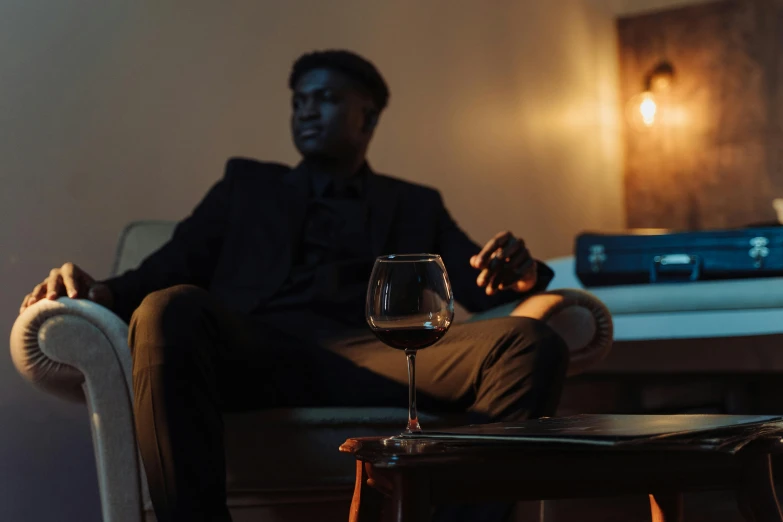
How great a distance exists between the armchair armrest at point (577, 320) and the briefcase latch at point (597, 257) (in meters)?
0.95

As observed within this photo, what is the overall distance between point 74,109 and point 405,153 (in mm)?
1283

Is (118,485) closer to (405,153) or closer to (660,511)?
(660,511)

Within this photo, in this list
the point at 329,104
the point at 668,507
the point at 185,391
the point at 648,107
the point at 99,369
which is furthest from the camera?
the point at 648,107

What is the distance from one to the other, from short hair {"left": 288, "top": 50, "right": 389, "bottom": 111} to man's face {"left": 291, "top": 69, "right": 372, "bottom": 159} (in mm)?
13

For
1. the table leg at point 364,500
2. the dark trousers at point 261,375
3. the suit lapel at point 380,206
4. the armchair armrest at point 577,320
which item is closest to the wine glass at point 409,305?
the table leg at point 364,500

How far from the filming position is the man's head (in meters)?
2.12

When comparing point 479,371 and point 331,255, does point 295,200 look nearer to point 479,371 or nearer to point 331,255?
point 331,255

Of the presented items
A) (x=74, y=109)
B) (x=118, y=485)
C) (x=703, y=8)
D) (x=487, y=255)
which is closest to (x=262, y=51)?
(x=74, y=109)

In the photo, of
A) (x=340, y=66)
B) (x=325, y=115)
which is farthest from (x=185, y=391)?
(x=340, y=66)

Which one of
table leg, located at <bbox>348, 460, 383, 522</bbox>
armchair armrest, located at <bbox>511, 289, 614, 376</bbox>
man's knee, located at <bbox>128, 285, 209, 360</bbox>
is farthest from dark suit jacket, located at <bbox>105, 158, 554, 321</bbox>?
table leg, located at <bbox>348, 460, 383, 522</bbox>

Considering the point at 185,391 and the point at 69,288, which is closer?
the point at 185,391

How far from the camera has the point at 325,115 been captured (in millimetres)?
2127

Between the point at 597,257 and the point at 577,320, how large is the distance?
1.00 m

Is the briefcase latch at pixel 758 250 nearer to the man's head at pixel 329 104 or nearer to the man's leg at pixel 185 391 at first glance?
the man's head at pixel 329 104
